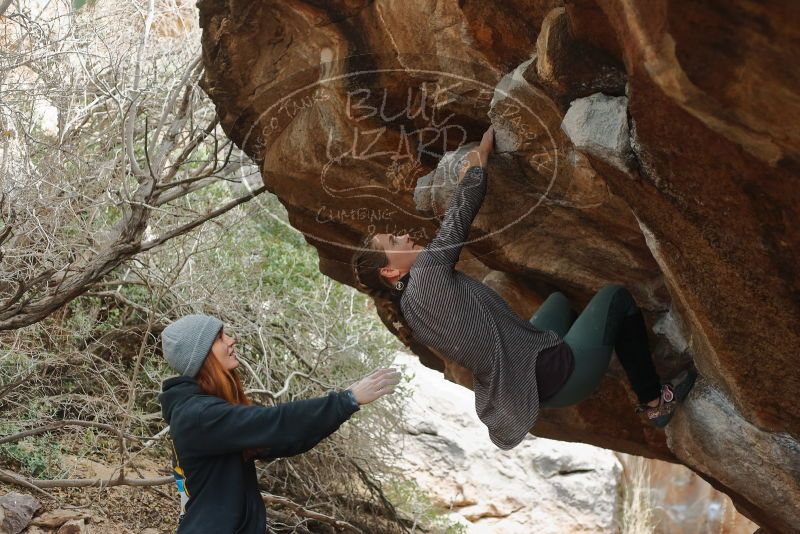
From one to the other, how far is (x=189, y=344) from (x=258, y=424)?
407 millimetres

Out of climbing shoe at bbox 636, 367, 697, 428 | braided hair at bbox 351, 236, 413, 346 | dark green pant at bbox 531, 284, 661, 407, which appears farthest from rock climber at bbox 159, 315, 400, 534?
climbing shoe at bbox 636, 367, 697, 428

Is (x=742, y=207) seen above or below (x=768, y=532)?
above

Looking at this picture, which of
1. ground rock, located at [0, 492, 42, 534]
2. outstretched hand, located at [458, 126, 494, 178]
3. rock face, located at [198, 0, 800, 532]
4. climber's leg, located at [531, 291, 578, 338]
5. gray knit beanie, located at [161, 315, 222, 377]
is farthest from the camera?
ground rock, located at [0, 492, 42, 534]

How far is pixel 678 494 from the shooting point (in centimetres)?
1144

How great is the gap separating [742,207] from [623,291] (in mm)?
1286

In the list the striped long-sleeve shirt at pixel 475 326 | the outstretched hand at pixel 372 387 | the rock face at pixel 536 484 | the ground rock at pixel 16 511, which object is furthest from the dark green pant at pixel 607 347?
the rock face at pixel 536 484

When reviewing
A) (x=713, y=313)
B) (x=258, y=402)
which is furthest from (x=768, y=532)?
(x=258, y=402)

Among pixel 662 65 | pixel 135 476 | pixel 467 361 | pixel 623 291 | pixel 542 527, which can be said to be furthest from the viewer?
pixel 542 527

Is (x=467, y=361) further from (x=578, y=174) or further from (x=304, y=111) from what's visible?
(x=304, y=111)

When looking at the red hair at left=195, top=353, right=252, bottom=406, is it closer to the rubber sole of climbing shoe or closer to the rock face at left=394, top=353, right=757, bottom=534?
the rubber sole of climbing shoe

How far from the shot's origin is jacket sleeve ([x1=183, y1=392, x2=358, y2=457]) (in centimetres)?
321

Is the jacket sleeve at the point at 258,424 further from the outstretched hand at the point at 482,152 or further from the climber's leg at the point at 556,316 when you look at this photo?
the climber's leg at the point at 556,316

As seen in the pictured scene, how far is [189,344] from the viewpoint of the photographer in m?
3.34

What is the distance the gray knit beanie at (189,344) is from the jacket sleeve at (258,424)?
17 cm
